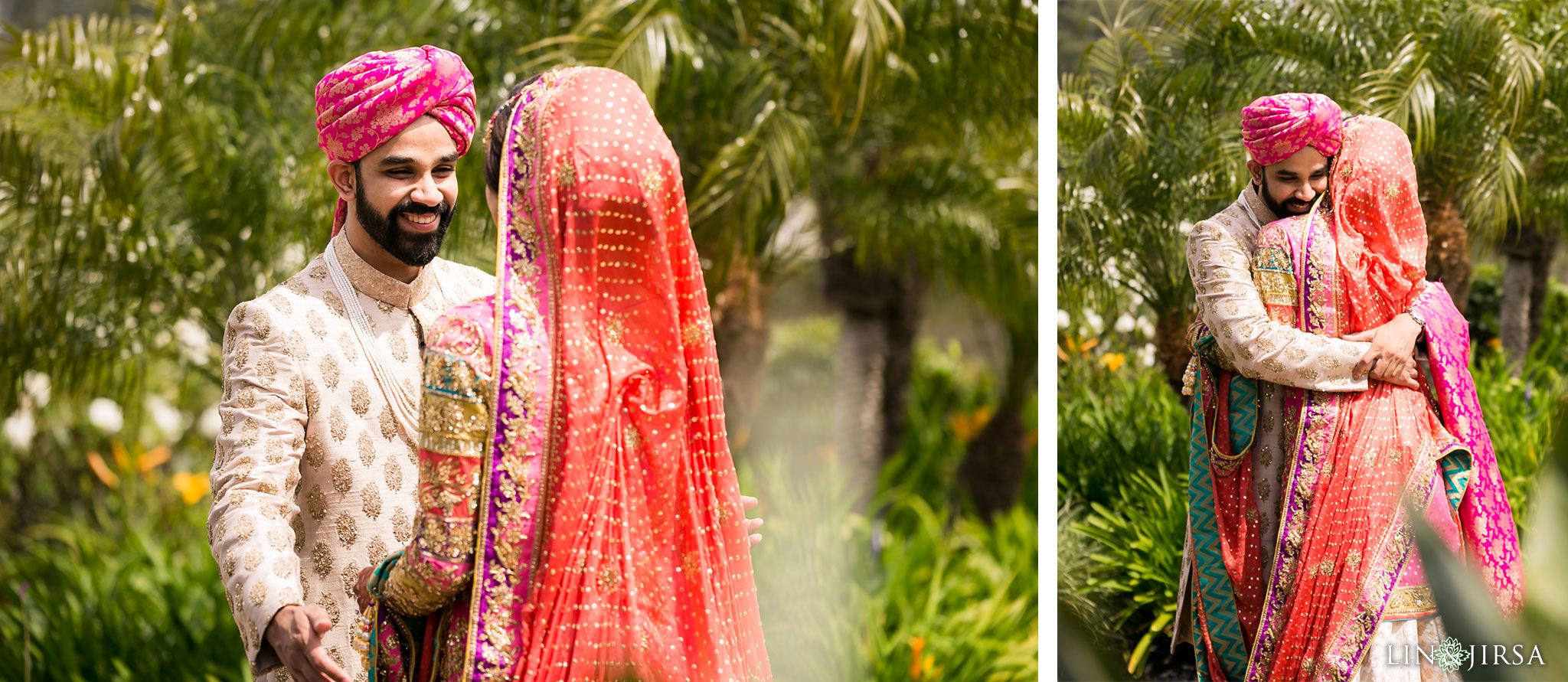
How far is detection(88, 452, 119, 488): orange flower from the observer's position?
6.06 meters

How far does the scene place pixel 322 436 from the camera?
1.83 metres

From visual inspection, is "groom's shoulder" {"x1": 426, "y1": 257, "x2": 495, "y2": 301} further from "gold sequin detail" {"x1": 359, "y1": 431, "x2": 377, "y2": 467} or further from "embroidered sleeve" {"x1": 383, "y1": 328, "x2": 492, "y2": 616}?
"embroidered sleeve" {"x1": 383, "y1": 328, "x2": 492, "y2": 616}

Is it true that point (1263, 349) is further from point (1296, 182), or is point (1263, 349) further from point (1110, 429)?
point (1110, 429)

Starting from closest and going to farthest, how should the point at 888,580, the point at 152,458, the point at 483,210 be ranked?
the point at 483,210 < the point at 888,580 < the point at 152,458

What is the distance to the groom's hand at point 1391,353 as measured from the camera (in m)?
2.17

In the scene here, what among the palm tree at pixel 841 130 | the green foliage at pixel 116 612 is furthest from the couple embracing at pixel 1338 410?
the green foliage at pixel 116 612

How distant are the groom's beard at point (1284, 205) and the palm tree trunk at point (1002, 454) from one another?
427 cm

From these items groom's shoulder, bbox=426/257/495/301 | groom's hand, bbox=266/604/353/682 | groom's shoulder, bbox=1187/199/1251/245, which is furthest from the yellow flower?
groom's shoulder, bbox=1187/199/1251/245

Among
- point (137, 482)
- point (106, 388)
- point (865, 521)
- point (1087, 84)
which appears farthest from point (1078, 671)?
point (137, 482)

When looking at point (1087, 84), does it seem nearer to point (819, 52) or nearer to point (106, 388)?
point (819, 52)

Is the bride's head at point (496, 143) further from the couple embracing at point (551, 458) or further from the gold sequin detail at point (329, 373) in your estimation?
the gold sequin detail at point (329, 373)

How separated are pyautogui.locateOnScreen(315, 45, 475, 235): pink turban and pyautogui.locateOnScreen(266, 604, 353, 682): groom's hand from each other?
763mm

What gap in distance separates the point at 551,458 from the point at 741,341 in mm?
3542

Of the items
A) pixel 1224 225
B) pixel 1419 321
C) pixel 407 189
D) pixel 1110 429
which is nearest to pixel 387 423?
pixel 407 189
